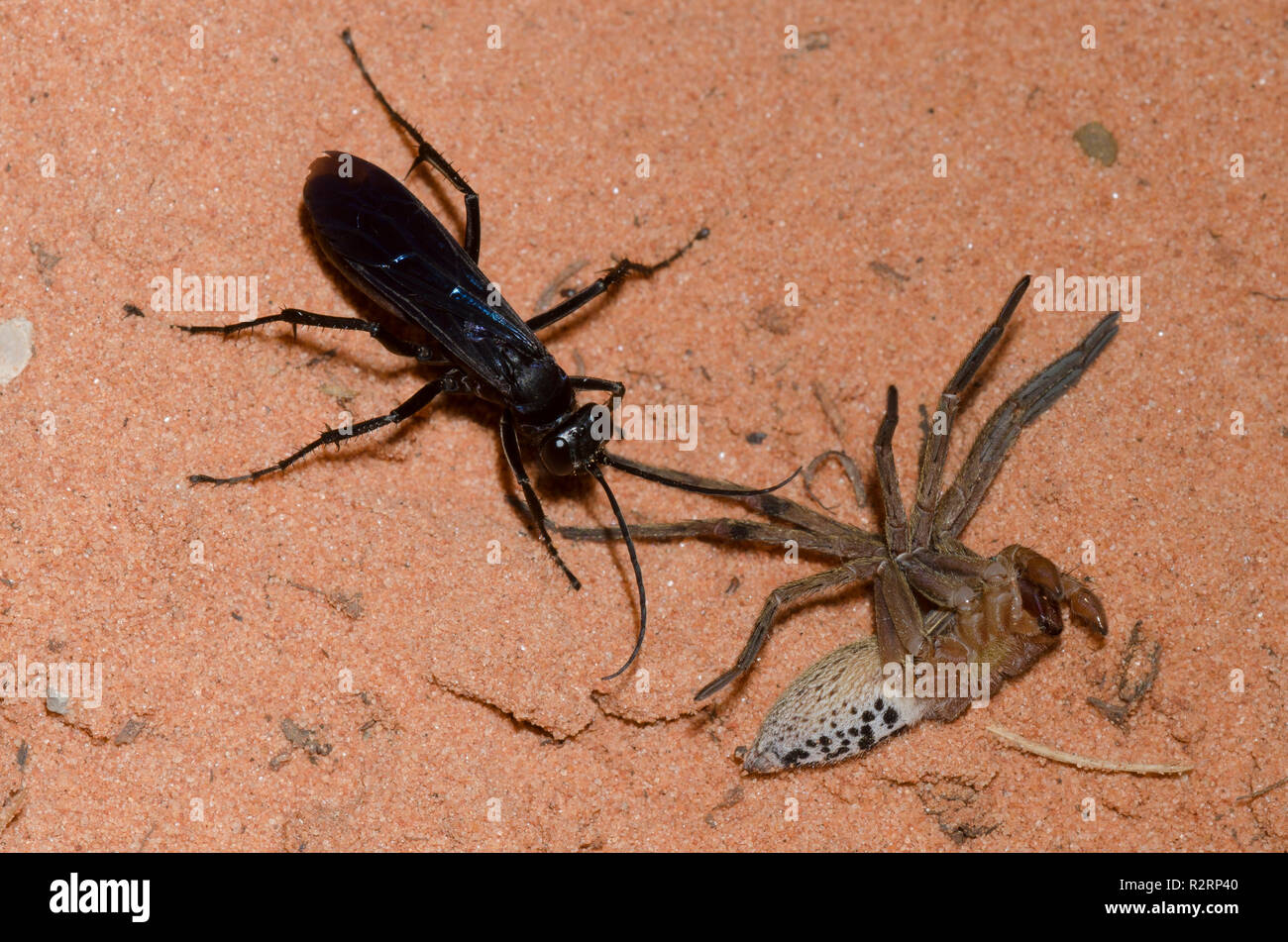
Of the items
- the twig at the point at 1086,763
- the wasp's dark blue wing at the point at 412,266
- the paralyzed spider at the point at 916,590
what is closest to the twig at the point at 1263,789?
the twig at the point at 1086,763

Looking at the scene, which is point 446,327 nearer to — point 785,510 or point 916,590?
point 785,510

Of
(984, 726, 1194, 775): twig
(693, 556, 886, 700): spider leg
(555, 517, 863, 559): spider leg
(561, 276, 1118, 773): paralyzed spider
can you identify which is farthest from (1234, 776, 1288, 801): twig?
(555, 517, 863, 559): spider leg

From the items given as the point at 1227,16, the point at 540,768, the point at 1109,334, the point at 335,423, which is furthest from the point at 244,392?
the point at 1227,16

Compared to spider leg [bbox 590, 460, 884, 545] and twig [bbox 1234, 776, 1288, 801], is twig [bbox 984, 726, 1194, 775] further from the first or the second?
spider leg [bbox 590, 460, 884, 545]

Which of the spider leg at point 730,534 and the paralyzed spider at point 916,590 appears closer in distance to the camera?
the paralyzed spider at point 916,590

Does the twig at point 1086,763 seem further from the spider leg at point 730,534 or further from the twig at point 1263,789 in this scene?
the spider leg at point 730,534
